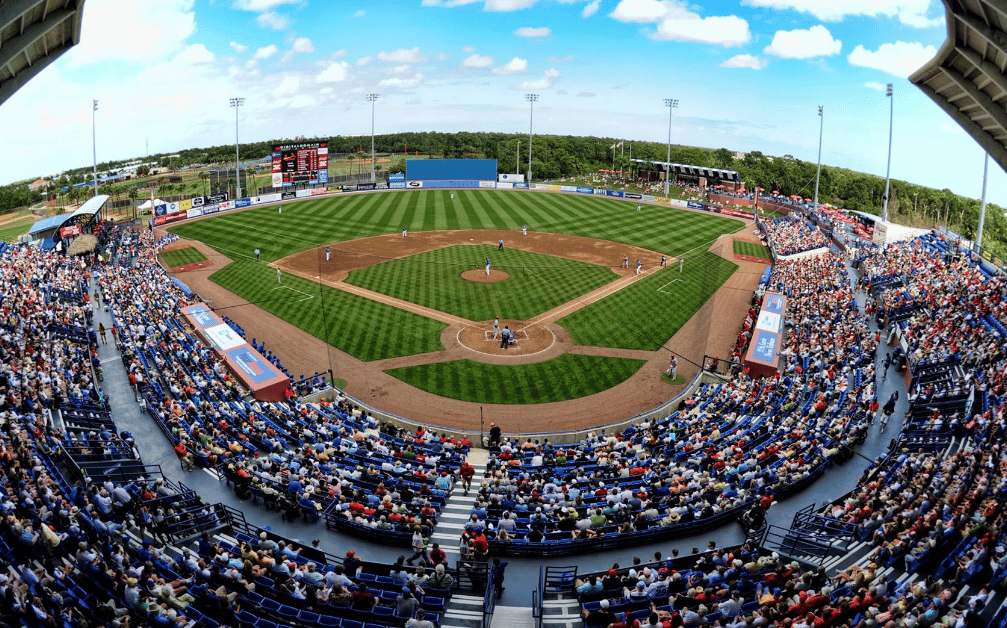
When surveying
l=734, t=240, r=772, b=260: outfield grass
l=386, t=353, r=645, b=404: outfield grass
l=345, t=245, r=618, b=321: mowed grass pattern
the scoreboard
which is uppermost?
the scoreboard

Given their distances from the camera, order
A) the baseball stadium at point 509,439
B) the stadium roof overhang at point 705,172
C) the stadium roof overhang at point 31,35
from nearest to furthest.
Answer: the stadium roof overhang at point 31,35, the baseball stadium at point 509,439, the stadium roof overhang at point 705,172

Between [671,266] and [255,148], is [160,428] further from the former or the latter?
[255,148]

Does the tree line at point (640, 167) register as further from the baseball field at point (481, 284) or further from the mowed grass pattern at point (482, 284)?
the mowed grass pattern at point (482, 284)

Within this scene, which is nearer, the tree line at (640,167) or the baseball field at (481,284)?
the baseball field at (481,284)

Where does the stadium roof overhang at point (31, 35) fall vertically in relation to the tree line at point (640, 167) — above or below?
below

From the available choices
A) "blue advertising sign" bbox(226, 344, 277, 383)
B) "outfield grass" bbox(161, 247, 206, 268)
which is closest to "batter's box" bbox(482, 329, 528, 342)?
"blue advertising sign" bbox(226, 344, 277, 383)

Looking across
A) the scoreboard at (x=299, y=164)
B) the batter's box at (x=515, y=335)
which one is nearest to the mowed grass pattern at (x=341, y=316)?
the batter's box at (x=515, y=335)

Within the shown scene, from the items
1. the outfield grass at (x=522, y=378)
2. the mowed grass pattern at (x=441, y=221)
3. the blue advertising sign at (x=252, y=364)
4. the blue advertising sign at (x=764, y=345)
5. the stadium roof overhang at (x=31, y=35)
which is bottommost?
the outfield grass at (x=522, y=378)

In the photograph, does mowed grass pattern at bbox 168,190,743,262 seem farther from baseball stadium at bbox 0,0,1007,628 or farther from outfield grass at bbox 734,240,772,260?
baseball stadium at bbox 0,0,1007,628
